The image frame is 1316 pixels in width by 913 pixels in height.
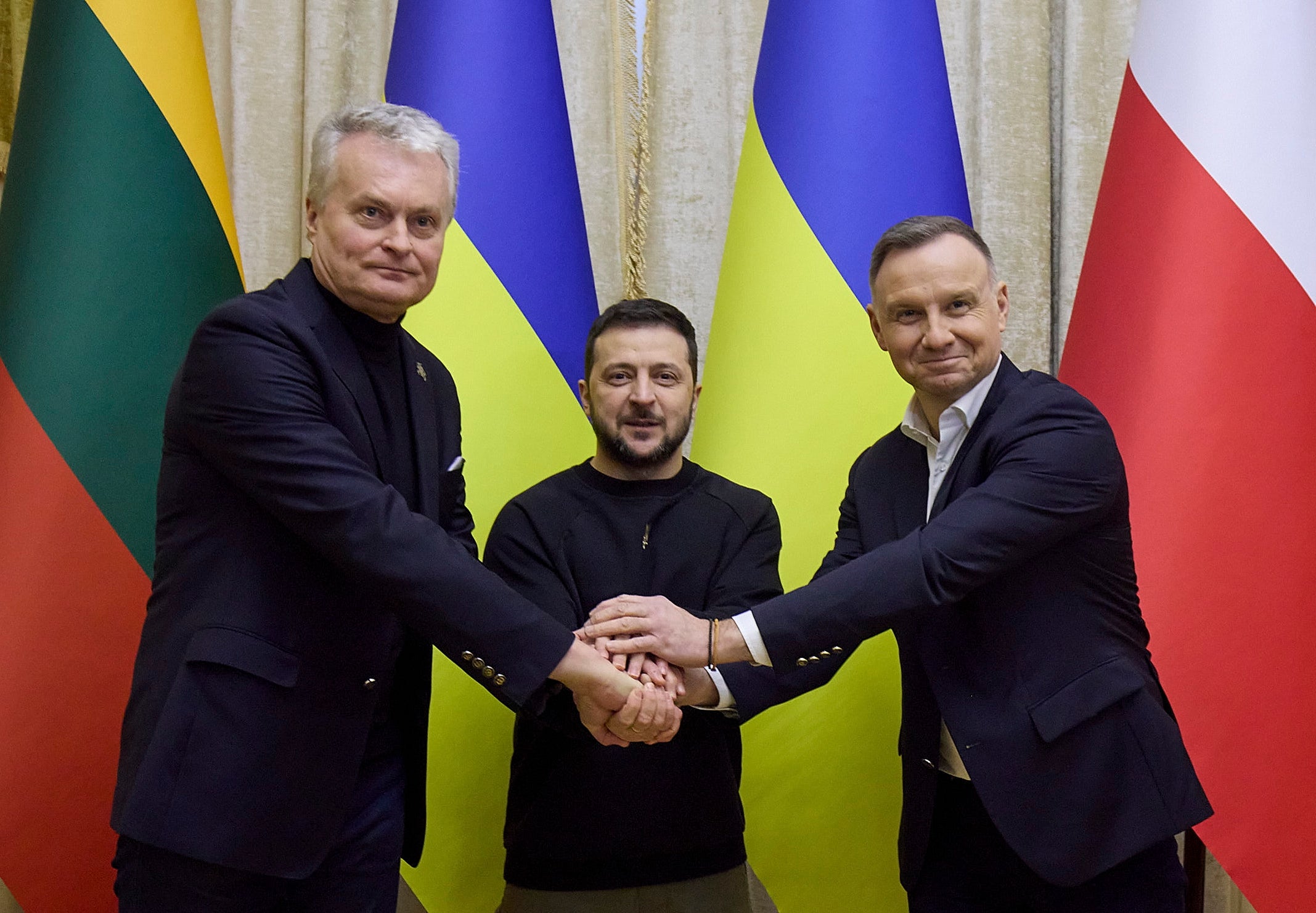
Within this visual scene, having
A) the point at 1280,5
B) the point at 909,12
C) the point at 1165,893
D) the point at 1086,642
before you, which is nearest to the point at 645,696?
the point at 1086,642

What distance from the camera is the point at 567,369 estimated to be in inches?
93.0

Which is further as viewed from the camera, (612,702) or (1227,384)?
(1227,384)

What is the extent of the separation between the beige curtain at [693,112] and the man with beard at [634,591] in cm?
85

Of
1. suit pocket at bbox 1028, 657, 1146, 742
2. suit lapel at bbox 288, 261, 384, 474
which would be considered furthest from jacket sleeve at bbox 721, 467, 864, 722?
suit lapel at bbox 288, 261, 384, 474

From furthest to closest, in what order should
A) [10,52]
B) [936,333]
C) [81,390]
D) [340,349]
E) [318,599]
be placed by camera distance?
[10,52] < [81,390] < [936,333] < [340,349] < [318,599]

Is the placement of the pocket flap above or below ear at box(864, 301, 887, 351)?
below

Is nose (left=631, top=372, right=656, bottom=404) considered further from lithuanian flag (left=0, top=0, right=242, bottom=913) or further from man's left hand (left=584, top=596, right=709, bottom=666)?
lithuanian flag (left=0, top=0, right=242, bottom=913)

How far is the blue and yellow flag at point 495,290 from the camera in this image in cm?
216

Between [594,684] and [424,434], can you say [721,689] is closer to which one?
[594,684]

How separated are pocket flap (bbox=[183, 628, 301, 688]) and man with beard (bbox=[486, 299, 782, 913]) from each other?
43cm

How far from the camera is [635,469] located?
6.76ft

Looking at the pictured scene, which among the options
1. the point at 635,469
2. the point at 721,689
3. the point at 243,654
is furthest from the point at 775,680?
the point at 243,654

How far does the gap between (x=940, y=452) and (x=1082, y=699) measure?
1.49 feet

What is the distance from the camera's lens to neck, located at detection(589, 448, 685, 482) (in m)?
2.06
